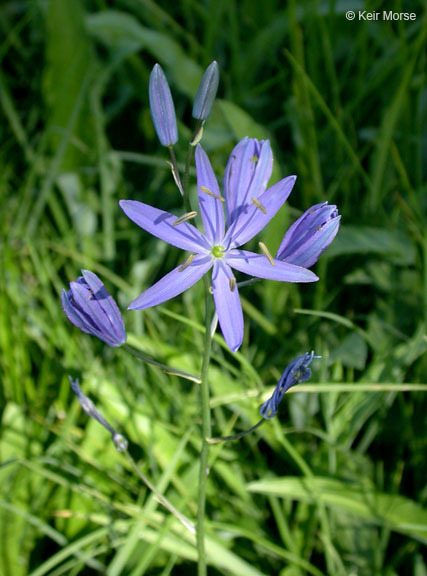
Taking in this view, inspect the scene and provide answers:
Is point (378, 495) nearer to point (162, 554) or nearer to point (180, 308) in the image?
point (162, 554)

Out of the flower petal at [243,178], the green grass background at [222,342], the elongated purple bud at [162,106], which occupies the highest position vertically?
the elongated purple bud at [162,106]

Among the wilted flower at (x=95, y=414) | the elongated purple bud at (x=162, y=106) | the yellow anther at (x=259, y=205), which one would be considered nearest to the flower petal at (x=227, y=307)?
the yellow anther at (x=259, y=205)

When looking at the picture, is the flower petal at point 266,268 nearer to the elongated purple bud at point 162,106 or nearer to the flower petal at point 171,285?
the flower petal at point 171,285

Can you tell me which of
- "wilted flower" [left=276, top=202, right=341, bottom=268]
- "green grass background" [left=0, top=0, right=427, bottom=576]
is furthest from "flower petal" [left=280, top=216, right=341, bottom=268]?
"green grass background" [left=0, top=0, right=427, bottom=576]

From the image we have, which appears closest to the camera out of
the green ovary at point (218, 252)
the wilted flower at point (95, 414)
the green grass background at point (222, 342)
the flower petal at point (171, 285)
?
the flower petal at point (171, 285)

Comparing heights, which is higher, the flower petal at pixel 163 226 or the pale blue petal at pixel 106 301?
the flower petal at pixel 163 226

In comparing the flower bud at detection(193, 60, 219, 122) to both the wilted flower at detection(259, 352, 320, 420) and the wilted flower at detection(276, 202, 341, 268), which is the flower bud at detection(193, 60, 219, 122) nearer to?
the wilted flower at detection(276, 202, 341, 268)

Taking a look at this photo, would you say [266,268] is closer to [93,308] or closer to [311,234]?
[311,234]
